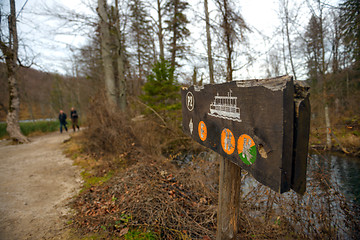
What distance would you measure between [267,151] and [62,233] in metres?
3.35

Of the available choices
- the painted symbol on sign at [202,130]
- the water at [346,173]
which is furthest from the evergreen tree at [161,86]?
the painted symbol on sign at [202,130]

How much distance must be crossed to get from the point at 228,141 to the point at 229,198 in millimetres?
775

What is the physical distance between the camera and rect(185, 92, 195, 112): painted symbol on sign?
192cm

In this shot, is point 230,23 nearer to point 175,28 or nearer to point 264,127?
point 264,127

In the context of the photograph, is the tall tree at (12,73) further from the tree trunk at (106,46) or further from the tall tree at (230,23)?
the tall tree at (230,23)

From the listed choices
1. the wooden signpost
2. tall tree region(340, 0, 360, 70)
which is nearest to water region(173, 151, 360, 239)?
the wooden signpost

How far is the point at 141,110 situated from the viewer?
8.13m

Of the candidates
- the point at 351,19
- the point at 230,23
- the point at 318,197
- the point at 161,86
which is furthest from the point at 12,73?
the point at 351,19

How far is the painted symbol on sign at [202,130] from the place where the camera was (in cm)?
168

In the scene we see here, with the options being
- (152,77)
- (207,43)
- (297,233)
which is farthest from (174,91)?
(297,233)

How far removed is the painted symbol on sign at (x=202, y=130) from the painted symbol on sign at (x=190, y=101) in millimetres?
273

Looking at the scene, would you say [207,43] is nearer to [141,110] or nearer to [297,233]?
[141,110]

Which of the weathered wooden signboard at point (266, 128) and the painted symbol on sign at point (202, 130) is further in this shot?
the painted symbol on sign at point (202, 130)

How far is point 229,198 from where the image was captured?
1724mm
